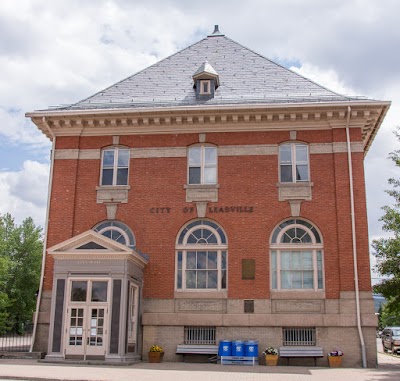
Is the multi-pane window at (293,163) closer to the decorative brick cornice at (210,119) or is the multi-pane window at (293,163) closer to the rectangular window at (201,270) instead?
the decorative brick cornice at (210,119)

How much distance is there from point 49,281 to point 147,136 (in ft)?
24.4

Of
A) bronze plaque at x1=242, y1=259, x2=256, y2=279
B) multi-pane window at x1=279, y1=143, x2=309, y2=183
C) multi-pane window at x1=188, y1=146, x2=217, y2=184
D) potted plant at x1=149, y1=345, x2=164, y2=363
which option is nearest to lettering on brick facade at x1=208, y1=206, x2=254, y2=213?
multi-pane window at x1=188, y1=146, x2=217, y2=184

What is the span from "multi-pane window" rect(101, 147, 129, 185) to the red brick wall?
31 cm

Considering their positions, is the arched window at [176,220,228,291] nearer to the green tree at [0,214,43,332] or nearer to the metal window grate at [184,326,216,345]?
the metal window grate at [184,326,216,345]

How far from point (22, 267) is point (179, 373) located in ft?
137

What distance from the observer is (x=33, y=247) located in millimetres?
55344

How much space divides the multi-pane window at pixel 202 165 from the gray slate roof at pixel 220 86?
201cm

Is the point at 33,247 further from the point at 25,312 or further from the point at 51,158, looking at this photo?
the point at 51,158

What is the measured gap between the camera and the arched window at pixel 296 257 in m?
20.9

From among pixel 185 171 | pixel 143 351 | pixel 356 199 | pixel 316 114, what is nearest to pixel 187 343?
pixel 143 351

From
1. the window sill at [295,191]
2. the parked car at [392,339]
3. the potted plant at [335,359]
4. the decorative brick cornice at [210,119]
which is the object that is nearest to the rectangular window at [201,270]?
the window sill at [295,191]

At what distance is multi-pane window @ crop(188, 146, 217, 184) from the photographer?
73.7ft

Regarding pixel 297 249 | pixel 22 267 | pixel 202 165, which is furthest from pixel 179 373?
pixel 22 267

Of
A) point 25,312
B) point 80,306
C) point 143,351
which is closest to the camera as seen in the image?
point 80,306
